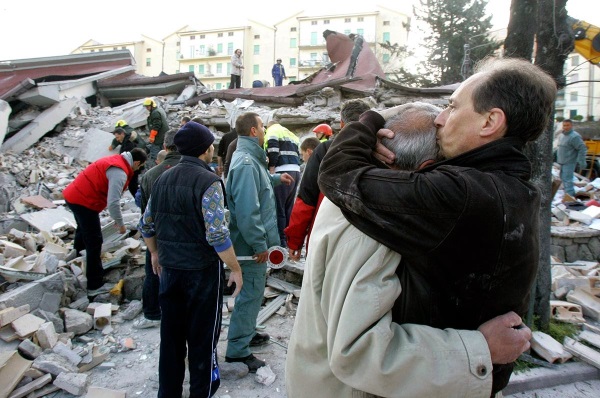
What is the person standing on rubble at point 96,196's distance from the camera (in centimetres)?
493

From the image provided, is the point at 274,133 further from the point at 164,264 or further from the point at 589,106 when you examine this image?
the point at 589,106

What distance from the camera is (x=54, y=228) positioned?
25.2 ft

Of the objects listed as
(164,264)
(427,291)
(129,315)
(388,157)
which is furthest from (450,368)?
(129,315)

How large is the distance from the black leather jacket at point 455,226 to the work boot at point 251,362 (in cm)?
289

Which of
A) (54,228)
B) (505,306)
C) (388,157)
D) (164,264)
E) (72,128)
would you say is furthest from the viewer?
(72,128)

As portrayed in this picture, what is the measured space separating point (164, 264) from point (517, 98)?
8.45 ft

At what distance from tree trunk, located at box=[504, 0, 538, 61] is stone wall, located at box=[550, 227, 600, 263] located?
4434 millimetres

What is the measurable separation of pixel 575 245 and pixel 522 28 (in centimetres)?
503

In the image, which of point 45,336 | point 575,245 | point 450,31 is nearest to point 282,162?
point 45,336

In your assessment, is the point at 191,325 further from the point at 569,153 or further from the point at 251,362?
the point at 569,153

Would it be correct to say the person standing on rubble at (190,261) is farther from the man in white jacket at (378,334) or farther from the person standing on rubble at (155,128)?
the person standing on rubble at (155,128)

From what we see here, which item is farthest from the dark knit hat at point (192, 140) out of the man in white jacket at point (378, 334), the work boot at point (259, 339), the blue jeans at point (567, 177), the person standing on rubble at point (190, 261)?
the blue jeans at point (567, 177)

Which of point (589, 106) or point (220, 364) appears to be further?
point (589, 106)

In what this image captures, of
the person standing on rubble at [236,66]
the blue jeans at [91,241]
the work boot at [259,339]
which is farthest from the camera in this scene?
the person standing on rubble at [236,66]
